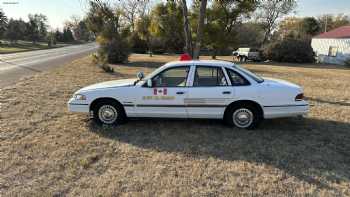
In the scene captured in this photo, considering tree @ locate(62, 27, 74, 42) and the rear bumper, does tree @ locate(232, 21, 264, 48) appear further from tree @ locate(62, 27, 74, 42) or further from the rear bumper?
tree @ locate(62, 27, 74, 42)

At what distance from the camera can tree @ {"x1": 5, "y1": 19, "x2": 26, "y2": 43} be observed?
69.2 metres

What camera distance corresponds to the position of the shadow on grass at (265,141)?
4238 mm

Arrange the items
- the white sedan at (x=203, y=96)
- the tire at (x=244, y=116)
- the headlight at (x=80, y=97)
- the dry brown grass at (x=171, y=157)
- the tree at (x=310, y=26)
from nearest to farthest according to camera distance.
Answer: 1. the dry brown grass at (x=171, y=157)
2. the white sedan at (x=203, y=96)
3. the tire at (x=244, y=116)
4. the headlight at (x=80, y=97)
5. the tree at (x=310, y=26)

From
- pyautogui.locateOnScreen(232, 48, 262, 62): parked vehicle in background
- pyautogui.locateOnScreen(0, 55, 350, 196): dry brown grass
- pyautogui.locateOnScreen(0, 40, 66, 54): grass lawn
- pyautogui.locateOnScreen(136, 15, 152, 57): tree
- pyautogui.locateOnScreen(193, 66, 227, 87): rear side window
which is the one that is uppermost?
pyautogui.locateOnScreen(136, 15, 152, 57): tree

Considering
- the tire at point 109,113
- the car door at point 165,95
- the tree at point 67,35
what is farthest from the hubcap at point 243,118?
the tree at point 67,35

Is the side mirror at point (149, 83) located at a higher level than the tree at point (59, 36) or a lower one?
lower

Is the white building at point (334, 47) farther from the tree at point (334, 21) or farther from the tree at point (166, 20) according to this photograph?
the tree at point (334, 21)

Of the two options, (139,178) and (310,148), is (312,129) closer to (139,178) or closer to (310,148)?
(310,148)

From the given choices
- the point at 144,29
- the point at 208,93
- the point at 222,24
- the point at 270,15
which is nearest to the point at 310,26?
the point at 270,15

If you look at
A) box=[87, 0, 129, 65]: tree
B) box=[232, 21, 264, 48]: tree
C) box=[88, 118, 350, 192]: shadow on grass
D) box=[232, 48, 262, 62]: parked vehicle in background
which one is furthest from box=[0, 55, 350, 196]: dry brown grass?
box=[232, 21, 264, 48]: tree

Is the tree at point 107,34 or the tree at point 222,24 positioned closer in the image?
the tree at point 107,34

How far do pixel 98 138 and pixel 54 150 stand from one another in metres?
0.84

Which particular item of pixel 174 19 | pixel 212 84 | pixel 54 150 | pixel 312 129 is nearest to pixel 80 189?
pixel 54 150

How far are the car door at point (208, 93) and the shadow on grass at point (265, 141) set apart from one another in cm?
39
